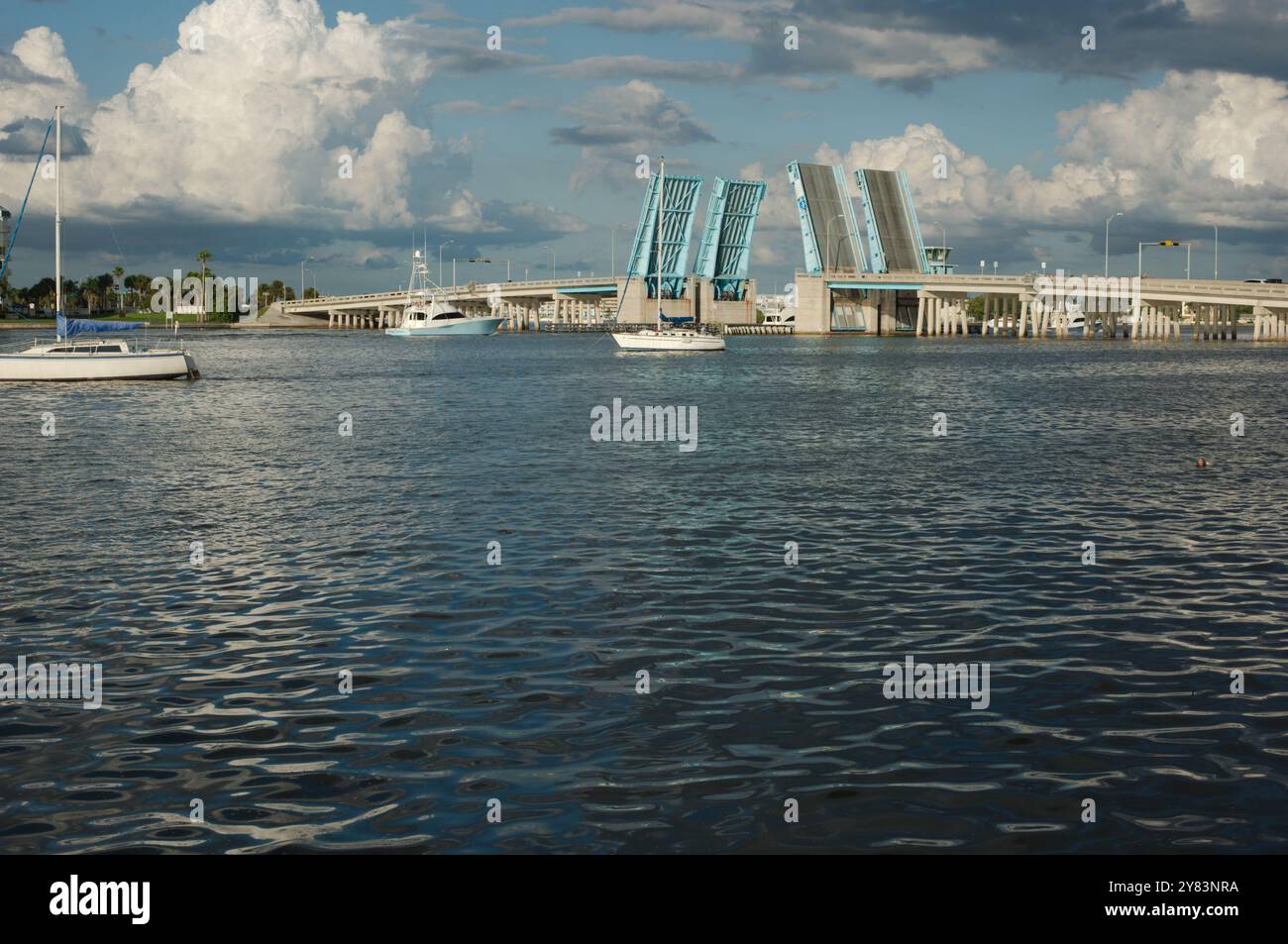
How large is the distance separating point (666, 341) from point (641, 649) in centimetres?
7474

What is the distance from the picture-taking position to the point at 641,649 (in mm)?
9867

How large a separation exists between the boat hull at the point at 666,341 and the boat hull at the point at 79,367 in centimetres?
4133

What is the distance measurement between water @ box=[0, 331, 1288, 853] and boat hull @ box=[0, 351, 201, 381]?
76.0ft

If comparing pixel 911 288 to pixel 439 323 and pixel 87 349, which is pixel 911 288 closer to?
pixel 439 323

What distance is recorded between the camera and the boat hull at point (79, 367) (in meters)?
43.4

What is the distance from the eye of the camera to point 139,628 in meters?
10.5

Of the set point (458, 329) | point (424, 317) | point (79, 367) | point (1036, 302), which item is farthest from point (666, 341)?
point (1036, 302)

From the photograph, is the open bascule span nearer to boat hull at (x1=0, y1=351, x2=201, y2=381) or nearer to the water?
boat hull at (x1=0, y1=351, x2=201, y2=381)

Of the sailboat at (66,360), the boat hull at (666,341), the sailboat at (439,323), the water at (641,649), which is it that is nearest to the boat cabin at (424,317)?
the sailboat at (439,323)

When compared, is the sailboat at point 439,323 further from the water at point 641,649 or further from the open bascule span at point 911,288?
the water at point 641,649
